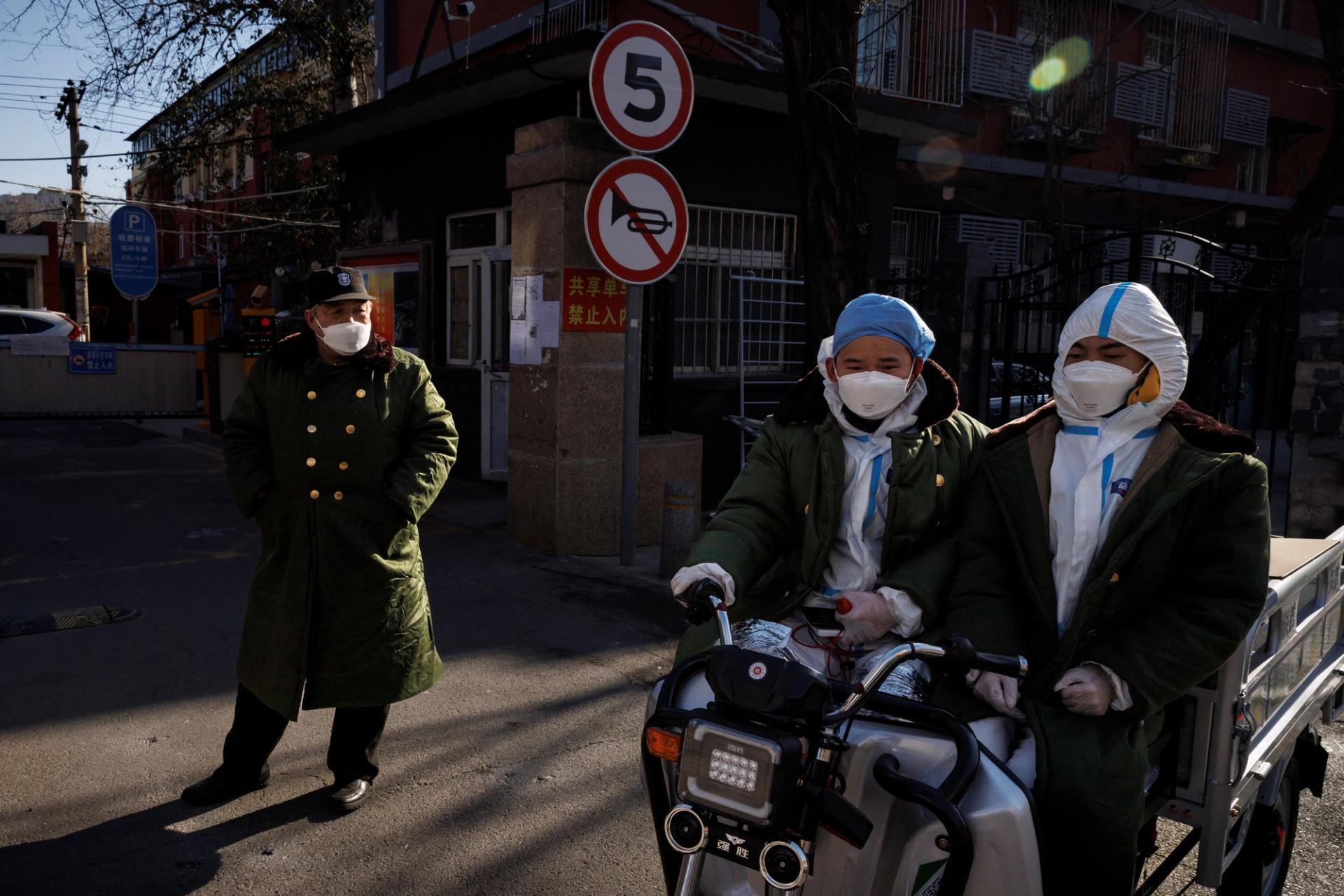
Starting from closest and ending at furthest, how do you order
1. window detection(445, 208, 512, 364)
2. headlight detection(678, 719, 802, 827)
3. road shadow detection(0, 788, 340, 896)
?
headlight detection(678, 719, 802, 827)
road shadow detection(0, 788, 340, 896)
window detection(445, 208, 512, 364)

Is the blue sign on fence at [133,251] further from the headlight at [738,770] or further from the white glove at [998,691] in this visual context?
the headlight at [738,770]

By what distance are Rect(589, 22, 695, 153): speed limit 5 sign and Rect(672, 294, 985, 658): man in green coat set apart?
427 cm

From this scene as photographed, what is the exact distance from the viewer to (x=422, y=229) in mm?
11492

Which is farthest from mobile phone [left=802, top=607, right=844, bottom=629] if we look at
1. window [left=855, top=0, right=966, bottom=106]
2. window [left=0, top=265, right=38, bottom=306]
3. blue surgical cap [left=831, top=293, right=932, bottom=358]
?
window [left=0, top=265, right=38, bottom=306]

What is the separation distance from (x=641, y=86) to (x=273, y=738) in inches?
183

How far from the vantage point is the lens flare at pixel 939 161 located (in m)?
14.7

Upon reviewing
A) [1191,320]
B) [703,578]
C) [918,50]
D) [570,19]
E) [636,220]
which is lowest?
[703,578]

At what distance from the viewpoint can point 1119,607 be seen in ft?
8.16

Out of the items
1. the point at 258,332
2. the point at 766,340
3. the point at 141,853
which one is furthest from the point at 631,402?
the point at 258,332

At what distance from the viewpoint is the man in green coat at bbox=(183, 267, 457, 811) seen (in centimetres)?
366

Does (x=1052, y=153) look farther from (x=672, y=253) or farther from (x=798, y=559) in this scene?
(x=798, y=559)

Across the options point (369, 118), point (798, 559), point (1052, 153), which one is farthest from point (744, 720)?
point (1052, 153)

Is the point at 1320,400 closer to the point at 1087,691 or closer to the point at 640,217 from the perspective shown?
the point at 640,217

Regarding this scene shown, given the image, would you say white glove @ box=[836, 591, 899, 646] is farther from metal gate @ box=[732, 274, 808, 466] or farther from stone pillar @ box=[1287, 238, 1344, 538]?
metal gate @ box=[732, 274, 808, 466]
